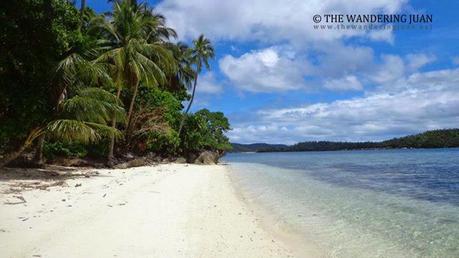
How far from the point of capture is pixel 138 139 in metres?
26.0

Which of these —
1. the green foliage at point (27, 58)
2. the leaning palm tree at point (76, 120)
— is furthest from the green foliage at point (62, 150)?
the green foliage at point (27, 58)

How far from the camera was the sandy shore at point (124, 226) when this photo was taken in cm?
492

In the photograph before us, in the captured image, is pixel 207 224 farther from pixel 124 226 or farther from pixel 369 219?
pixel 369 219

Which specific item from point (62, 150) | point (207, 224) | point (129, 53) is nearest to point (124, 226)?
point (207, 224)

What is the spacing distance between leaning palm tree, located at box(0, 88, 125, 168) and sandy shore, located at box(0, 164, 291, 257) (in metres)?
2.82

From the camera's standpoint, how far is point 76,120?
41.6 feet

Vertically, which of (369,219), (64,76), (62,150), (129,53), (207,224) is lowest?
(369,219)

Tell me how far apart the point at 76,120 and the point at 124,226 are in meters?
7.60

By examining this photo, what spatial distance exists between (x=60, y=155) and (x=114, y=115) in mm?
4044

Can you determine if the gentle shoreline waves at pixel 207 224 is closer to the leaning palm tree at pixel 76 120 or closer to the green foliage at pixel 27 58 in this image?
the leaning palm tree at pixel 76 120

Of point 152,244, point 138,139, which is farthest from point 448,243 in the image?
point 138,139

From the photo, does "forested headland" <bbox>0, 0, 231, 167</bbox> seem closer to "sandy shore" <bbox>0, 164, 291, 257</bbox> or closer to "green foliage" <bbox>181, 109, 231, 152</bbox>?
"sandy shore" <bbox>0, 164, 291, 257</bbox>

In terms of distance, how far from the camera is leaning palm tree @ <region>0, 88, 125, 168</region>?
39.7ft

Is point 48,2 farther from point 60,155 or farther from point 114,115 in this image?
point 60,155
